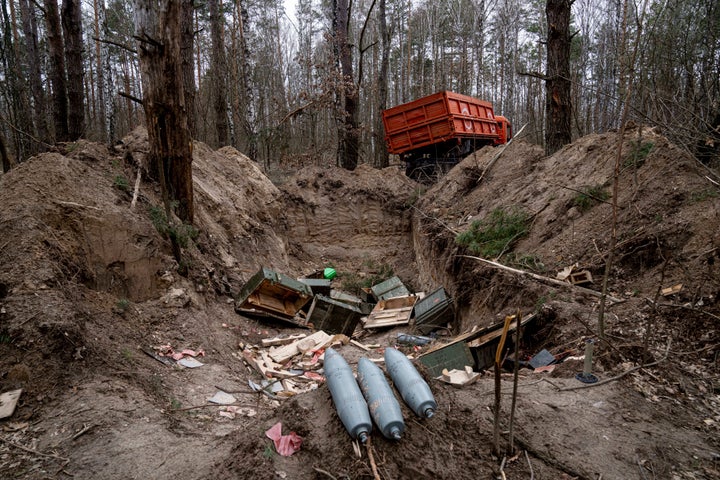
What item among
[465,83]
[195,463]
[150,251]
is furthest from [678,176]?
[465,83]

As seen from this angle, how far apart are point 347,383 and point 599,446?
75.3 inches

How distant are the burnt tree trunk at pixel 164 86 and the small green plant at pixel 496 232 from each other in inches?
207

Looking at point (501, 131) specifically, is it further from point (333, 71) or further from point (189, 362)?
point (189, 362)

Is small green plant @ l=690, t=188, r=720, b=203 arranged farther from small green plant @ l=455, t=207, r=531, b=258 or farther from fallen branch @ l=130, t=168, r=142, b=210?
fallen branch @ l=130, t=168, r=142, b=210

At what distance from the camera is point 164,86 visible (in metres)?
6.71

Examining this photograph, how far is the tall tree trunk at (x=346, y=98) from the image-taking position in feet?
49.6

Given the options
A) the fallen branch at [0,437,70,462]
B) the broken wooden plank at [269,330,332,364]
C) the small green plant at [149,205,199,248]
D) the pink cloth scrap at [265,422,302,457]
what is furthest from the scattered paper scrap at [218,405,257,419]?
the small green plant at [149,205,199,248]

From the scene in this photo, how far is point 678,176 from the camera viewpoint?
20.0ft

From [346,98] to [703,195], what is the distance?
12.1 m

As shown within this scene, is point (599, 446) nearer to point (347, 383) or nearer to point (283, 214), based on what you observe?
point (347, 383)

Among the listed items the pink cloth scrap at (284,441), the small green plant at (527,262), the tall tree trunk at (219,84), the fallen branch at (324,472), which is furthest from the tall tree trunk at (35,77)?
the fallen branch at (324,472)

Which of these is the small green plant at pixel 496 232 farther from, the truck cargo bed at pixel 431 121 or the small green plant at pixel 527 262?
the truck cargo bed at pixel 431 121

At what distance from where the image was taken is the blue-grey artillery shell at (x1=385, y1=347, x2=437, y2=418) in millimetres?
2801

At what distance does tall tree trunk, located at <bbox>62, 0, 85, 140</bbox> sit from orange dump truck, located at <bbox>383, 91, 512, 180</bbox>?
8.51 m
